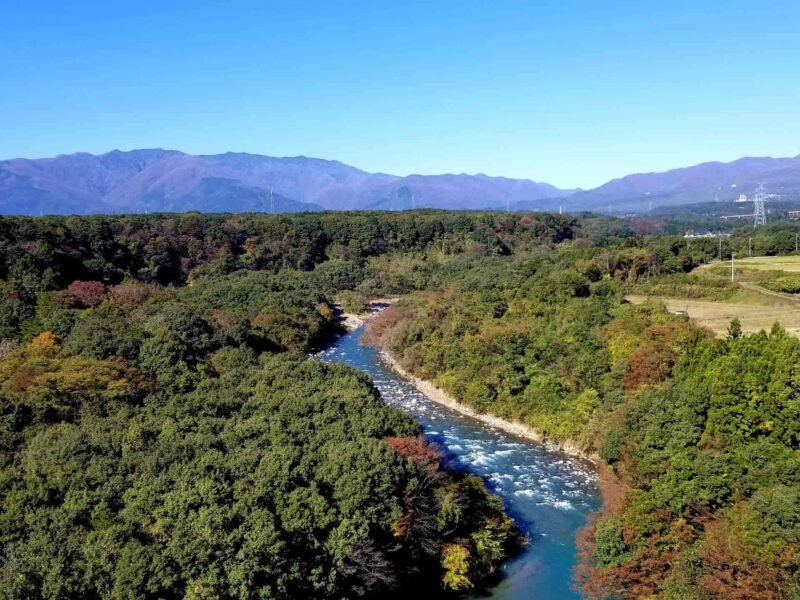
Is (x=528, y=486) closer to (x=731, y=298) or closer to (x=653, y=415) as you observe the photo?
(x=653, y=415)

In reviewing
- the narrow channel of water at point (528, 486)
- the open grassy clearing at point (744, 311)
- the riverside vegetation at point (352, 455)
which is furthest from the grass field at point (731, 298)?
the narrow channel of water at point (528, 486)

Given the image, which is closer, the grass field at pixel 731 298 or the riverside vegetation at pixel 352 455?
the riverside vegetation at pixel 352 455

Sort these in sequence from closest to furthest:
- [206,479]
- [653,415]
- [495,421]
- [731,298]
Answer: [206,479], [653,415], [495,421], [731,298]

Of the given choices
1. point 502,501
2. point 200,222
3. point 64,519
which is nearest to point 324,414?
point 502,501

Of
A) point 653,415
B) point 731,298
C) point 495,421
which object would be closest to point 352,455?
point 653,415

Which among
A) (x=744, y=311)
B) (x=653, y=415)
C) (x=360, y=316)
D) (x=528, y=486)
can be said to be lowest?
(x=528, y=486)

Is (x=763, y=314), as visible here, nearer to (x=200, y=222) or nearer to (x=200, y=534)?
(x=200, y=534)

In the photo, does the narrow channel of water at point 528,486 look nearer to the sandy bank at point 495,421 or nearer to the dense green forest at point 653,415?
the sandy bank at point 495,421
